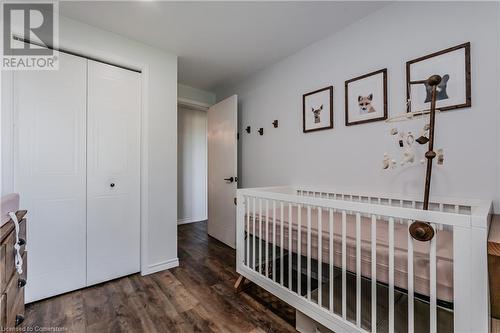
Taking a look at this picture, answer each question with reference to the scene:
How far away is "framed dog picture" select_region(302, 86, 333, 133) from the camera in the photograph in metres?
2.05

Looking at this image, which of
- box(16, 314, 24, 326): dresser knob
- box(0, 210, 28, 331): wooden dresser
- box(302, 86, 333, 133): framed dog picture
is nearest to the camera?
box(0, 210, 28, 331): wooden dresser

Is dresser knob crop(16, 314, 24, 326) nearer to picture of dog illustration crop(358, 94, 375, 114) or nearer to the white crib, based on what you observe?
the white crib

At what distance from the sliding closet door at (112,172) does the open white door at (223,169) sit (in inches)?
44.1

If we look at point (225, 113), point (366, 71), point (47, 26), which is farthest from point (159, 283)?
point (366, 71)

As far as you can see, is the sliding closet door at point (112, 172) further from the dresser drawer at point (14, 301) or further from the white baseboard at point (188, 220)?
the white baseboard at point (188, 220)

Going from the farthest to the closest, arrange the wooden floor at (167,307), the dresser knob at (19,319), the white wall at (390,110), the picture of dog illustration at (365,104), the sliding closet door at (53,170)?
the picture of dog illustration at (365,104) < the sliding closet door at (53,170) < the wooden floor at (167,307) < the white wall at (390,110) < the dresser knob at (19,319)

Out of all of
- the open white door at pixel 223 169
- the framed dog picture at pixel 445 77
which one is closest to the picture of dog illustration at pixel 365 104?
the framed dog picture at pixel 445 77

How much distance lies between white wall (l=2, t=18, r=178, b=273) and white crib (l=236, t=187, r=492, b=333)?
2.80ft

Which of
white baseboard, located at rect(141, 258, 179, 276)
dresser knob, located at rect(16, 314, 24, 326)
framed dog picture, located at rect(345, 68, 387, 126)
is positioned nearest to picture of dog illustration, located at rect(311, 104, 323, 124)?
framed dog picture, located at rect(345, 68, 387, 126)

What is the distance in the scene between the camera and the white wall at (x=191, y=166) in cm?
396

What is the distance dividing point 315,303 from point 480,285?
798 millimetres

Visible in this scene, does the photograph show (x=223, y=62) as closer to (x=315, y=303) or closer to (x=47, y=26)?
(x=47, y=26)

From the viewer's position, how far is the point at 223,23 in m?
1.84

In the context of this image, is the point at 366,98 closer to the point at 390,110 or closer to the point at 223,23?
the point at 390,110
